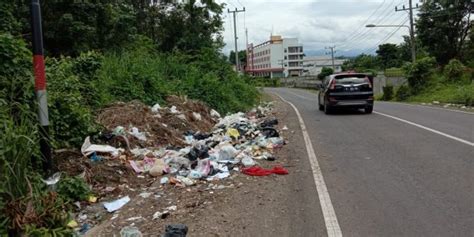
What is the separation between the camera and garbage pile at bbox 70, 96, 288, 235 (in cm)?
833

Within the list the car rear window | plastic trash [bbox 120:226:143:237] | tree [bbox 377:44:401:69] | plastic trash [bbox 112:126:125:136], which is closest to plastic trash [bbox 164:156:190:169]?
plastic trash [bbox 112:126:125:136]

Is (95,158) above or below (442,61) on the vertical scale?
below

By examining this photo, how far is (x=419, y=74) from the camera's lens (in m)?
37.9

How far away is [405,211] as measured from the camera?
5.91 m

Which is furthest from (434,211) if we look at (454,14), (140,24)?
(454,14)

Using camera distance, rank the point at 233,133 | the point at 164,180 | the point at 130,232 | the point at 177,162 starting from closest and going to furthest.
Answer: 1. the point at 130,232
2. the point at 164,180
3. the point at 177,162
4. the point at 233,133

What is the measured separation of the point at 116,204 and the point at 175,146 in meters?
4.51

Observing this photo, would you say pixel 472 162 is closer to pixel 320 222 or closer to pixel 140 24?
pixel 320 222

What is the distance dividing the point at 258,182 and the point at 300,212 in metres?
1.75

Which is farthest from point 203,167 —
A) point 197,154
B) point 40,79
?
point 40,79

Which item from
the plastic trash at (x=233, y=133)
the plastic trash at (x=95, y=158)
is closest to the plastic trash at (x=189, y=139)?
the plastic trash at (x=233, y=133)

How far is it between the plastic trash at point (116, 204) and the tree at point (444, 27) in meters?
47.2

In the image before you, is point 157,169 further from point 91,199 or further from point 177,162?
point 91,199

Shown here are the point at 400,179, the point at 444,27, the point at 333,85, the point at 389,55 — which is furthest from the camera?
the point at 389,55
